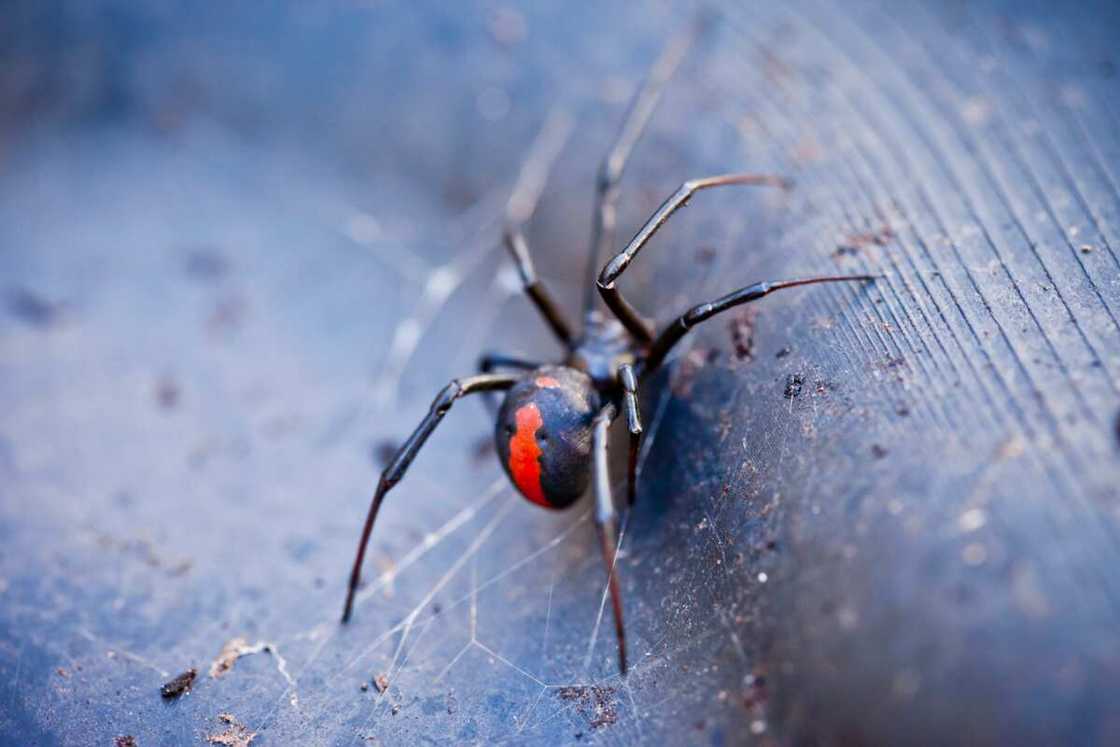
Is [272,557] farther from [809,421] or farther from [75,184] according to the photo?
[75,184]

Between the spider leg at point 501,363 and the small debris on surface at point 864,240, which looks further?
the spider leg at point 501,363

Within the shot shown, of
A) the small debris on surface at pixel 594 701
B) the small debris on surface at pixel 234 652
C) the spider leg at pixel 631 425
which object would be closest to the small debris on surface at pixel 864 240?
the spider leg at pixel 631 425

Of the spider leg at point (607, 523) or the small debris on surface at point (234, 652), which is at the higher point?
the spider leg at point (607, 523)

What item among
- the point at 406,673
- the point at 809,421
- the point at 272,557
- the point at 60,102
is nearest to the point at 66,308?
the point at 60,102

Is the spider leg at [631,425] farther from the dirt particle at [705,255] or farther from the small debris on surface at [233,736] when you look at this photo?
the small debris on surface at [233,736]

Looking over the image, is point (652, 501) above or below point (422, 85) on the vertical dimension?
below

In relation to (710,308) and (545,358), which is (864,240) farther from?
(545,358)

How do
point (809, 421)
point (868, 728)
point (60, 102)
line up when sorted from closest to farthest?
1. point (868, 728)
2. point (809, 421)
3. point (60, 102)
